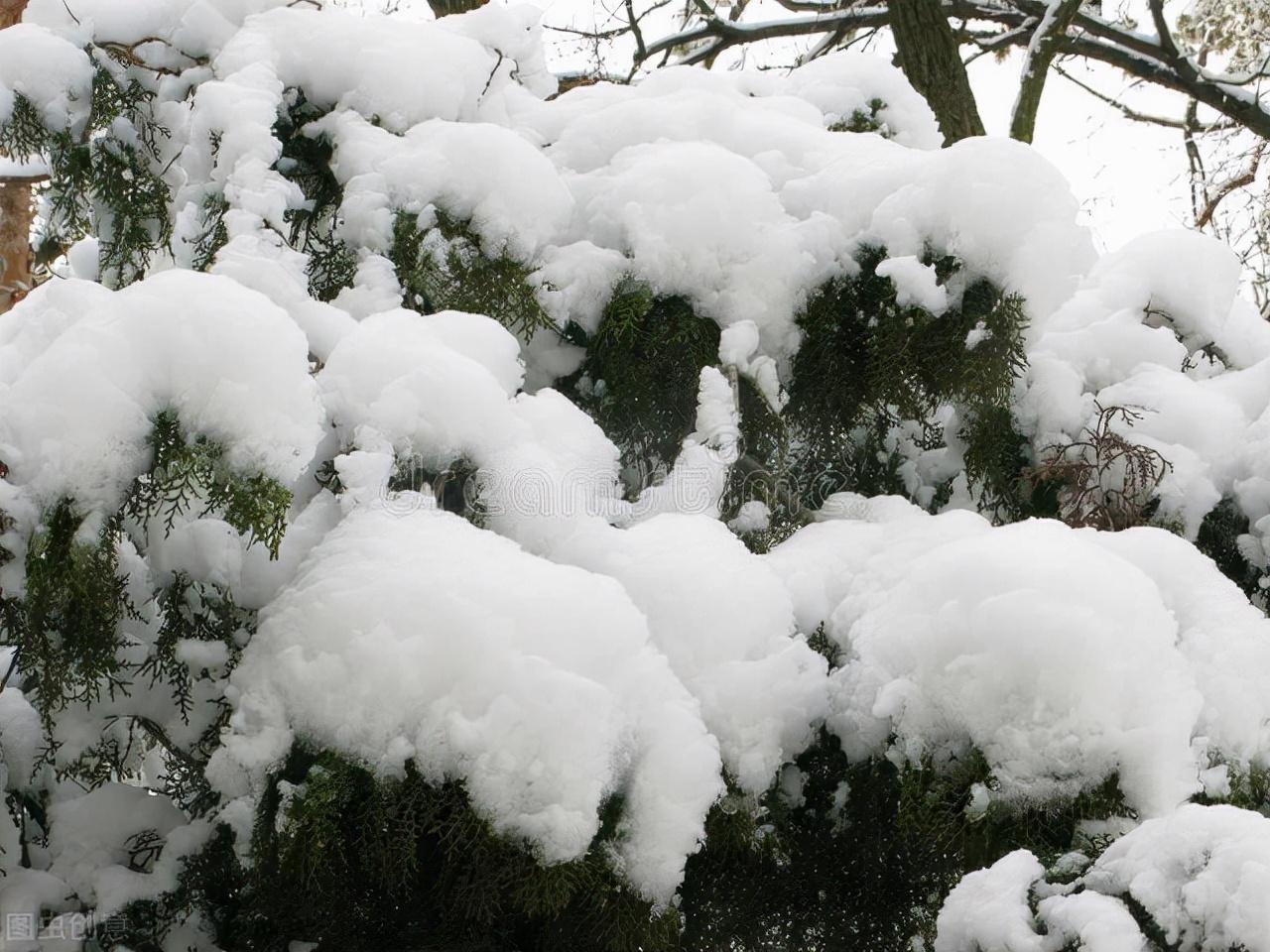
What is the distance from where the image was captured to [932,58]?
3.96 m

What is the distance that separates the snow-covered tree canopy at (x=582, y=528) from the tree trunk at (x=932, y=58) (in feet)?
5.11

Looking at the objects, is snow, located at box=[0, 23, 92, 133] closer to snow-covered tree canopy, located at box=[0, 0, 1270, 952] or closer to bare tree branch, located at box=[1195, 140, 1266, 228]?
snow-covered tree canopy, located at box=[0, 0, 1270, 952]

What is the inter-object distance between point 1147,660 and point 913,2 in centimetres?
319

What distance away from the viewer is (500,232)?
6.47 ft

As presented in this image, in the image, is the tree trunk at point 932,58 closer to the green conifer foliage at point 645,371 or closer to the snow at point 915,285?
the snow at point 915,285

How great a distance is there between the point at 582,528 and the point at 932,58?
2.93 meters

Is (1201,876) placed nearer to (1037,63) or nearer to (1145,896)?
(1145,896)

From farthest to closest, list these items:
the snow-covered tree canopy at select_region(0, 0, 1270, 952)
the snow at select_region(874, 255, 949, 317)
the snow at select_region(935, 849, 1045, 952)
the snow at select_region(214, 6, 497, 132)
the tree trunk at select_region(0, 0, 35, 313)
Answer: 1. the tree trunk at select_region(0, 0, 35, 313)
2. the snow at select_region(214, 6, 497, 132)
3. the snow at select_region(874, 255, 949, 317)
4. the snow-covered tree canopy at select_region(0, 0, 1270, 952)
5. the snow at select_region(935, 849, 1045, 952)

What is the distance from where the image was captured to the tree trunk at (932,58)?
389 centimetres

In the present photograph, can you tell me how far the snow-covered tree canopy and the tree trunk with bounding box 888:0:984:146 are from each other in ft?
5.11

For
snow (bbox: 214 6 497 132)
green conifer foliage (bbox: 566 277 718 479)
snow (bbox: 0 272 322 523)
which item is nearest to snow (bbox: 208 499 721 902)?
snow (bbox: 0 272 322 523)

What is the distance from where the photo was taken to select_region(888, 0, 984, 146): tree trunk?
3893 mm

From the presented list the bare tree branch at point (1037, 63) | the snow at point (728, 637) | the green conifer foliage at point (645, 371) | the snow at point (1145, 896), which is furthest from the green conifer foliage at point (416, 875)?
the bare tree branch at point (1037, 63)

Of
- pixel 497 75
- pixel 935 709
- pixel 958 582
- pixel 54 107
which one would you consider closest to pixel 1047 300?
pixel 958 582
